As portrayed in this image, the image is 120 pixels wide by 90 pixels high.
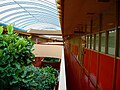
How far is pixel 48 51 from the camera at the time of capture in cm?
2398

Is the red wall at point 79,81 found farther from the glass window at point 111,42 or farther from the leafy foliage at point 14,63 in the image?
the leafy foliage at point 14,63

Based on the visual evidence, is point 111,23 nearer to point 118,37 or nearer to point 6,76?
point 118,37

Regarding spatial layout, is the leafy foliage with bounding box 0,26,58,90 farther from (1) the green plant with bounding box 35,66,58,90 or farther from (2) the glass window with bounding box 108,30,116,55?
(2) the glass window with bounding box 108,30,116,55

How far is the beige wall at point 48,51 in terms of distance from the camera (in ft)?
76.9

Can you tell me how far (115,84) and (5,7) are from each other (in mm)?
13027

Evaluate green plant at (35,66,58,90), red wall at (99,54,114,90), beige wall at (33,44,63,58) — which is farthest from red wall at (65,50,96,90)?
beige wall at (33,44,63,58)

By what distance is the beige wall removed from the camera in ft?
76.9

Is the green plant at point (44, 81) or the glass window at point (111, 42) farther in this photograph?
the green plant at point (44, 81)

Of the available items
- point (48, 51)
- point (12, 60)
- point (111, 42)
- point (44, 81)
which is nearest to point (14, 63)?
point (12, 60)

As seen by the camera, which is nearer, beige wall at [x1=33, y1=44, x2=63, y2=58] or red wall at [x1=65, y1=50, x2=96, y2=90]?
red wall at [x1=65, y1=50, x2=96, y2=90]

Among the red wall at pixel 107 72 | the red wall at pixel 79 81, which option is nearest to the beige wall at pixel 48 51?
the red wall at pixel 79 81

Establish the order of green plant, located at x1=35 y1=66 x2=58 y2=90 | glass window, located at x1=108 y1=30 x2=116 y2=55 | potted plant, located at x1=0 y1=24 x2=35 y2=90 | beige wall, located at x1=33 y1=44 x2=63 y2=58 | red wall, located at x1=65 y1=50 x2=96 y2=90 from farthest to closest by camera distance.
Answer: beige wall, located at x1=33 y1=44 x2=63 y2=58, green plant, located at x1=35 y1=66 x2=58 y2=90, red wall, located at x1=65 y1=50 x2=96 y2=90, potted plant, located at x1=0 y1=24 x2=35 y2=90, glass window, located at x1=108 y1=30 x2=116 y2=55

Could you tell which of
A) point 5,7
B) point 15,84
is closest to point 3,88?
point 15,84

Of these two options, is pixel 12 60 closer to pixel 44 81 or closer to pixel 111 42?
pixel 111 42
